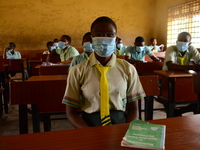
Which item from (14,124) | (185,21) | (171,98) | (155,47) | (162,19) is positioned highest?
(162,19)

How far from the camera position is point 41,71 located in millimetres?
2859

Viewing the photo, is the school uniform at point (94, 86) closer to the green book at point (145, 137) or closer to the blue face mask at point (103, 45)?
the blue face mask at point (103, 45)

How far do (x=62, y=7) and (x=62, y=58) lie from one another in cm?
541

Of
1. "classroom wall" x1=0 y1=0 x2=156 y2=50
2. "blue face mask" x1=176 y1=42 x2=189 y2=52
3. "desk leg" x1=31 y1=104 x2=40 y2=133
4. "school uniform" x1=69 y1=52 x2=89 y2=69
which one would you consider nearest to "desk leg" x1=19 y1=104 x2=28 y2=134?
"desk leg" x1=31 y1=104 x2=40 y2=133

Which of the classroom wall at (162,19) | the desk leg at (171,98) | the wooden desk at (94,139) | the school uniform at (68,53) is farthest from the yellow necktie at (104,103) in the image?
the classroom wall at (162,19)

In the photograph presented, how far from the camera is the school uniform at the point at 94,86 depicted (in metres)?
1.22

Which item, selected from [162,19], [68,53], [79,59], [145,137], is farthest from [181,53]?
[162,19]

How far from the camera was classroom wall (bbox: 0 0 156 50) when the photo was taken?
8.98 m

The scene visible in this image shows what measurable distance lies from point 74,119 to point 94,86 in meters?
0.21

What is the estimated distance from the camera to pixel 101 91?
1199 mm

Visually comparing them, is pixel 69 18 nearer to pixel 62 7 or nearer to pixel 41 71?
pixel 62 7

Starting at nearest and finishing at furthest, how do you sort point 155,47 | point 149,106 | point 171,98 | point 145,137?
point 145,137, point 149,106, point 171,98, point 155,47

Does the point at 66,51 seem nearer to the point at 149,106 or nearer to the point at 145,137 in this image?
the point at 149,106

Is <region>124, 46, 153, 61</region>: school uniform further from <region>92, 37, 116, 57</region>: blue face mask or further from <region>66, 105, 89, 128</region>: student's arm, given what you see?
<region>66, 105, 89, 128</region>: student's arm
